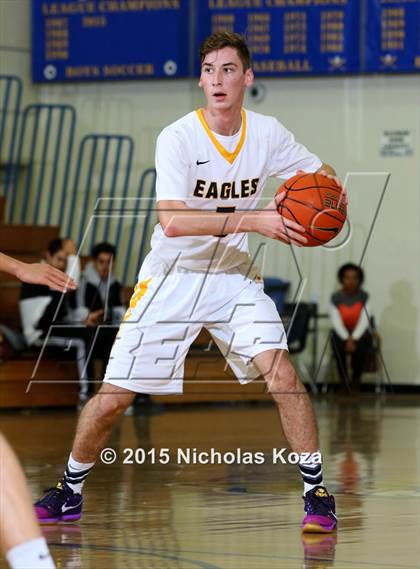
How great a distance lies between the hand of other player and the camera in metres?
4.20

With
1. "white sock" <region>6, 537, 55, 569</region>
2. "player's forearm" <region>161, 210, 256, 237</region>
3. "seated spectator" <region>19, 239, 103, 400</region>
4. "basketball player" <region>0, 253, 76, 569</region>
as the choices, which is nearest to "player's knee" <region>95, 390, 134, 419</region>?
"player's forearm" <region>161, 210, 256, 237</region>

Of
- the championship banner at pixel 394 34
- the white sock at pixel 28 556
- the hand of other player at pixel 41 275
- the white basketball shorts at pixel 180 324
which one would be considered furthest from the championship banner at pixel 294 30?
the white sock at pixel 28 556

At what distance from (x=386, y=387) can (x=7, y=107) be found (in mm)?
4682

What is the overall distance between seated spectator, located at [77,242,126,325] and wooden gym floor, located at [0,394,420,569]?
1262 mm

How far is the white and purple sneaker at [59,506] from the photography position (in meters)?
5.69

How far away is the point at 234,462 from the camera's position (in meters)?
8.05

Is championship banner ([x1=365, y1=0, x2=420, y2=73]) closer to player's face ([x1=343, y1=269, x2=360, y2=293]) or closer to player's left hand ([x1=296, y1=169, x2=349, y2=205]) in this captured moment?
player's face ([x1=343, y1=269, x2=360, y2=293])

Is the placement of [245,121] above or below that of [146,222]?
above

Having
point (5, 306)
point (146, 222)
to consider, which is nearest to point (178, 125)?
point (5, 306)

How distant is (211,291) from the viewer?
565cm

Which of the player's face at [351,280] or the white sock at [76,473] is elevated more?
the white sock at [76,473]

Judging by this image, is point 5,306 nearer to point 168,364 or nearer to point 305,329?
point 305,329

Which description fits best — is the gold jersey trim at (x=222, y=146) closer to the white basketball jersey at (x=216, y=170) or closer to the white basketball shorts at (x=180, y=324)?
the white basketball jersey at (x=216, y=170)

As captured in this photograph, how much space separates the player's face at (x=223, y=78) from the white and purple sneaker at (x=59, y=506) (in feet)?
5.51
